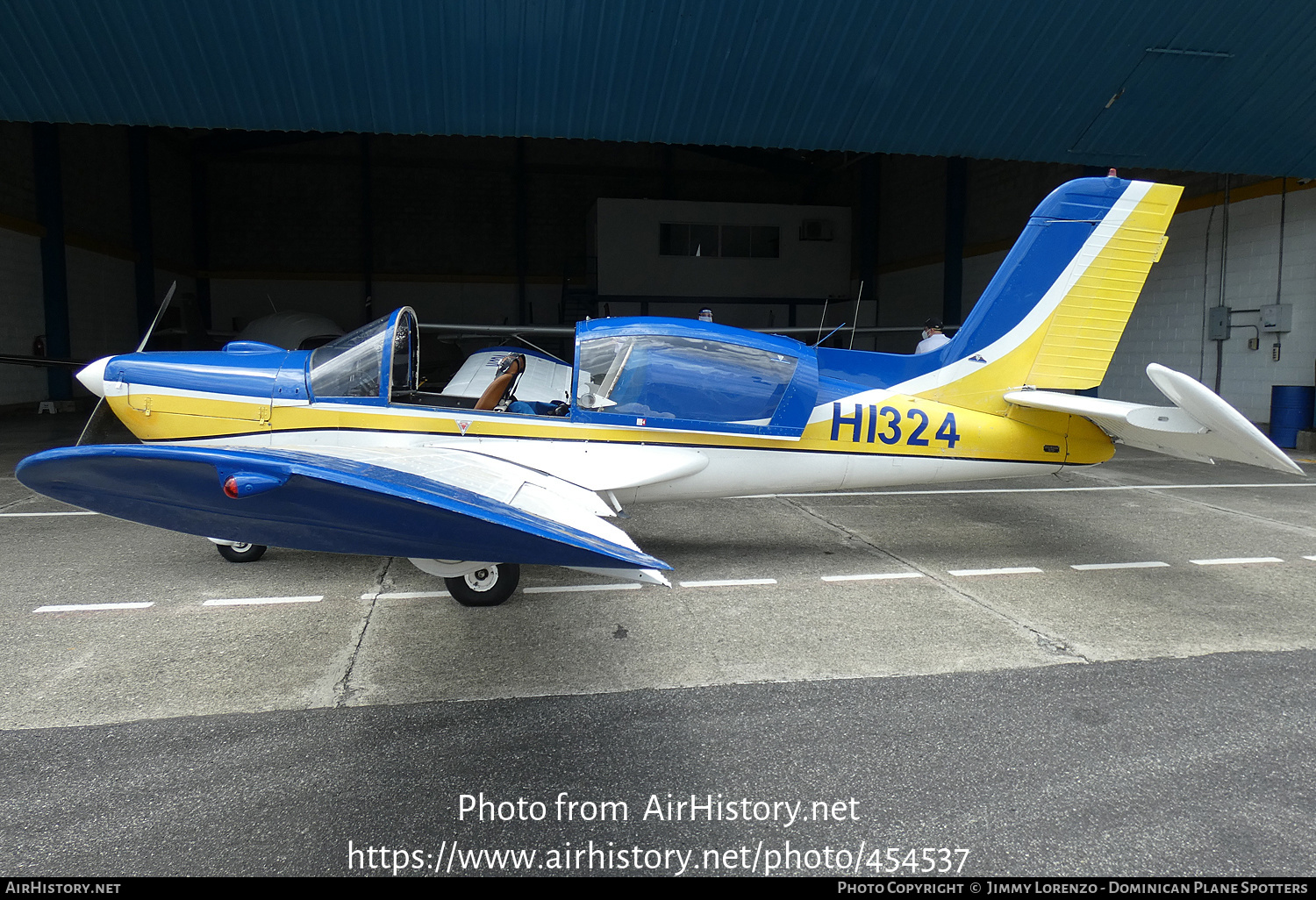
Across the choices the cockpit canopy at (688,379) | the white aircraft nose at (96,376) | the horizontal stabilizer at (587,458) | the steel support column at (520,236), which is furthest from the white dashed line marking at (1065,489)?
the steel support column at (520,236)

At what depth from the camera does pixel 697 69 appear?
30.2 ft

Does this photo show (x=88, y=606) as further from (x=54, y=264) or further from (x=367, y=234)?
(x=367, y=234)

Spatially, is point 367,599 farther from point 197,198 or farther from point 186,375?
Result: point 197,198

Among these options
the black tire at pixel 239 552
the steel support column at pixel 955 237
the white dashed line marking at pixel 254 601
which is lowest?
the white dashed line marking at pixel 254 601

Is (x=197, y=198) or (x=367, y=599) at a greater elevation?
(x=197, y=198)

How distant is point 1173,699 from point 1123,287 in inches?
128

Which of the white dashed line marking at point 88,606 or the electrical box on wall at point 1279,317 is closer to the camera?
the white dashed line marking at point 88,606

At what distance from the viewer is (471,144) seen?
2722cm

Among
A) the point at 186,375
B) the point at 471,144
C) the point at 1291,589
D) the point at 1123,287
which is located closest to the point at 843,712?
the point at 1291,589

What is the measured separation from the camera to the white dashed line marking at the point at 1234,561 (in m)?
5.43

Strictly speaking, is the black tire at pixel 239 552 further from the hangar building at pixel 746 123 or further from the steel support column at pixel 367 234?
the steel support column at pixel 367 234

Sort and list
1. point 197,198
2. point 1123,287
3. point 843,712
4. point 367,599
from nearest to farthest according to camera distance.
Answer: point 843,712, point 367,599, point 1123,287, point 197,198

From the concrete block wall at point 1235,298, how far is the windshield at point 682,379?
38.1 ft

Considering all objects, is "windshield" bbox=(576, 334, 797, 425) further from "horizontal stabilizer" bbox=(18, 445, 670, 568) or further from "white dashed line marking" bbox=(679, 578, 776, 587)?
"horizontal stabilizer" bbox=(18, 445, 670, 568)
